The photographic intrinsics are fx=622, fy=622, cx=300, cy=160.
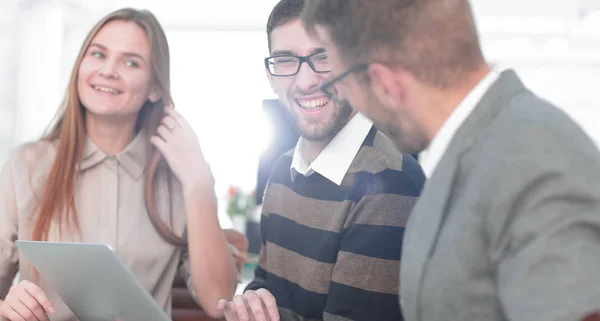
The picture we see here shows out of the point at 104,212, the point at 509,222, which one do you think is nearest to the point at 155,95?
the point at 104,212

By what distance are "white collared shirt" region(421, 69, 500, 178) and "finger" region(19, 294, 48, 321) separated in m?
0.99

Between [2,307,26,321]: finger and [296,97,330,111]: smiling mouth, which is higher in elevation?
[296,97,330,111]: smiling mouth

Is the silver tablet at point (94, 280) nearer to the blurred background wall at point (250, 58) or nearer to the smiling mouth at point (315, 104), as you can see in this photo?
the smiling mouth at point (315, 104)

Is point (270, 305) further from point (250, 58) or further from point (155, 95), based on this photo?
point (250, 58)

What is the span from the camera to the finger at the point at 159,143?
168 cm

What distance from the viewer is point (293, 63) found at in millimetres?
1515

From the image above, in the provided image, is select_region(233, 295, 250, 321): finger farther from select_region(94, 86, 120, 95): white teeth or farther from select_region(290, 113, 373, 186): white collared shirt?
select_region(94, 86, 120, 95): white teeth

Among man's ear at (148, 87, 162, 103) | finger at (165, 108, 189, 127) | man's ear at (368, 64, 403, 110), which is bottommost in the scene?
finger at (165, 108, 189, 127)

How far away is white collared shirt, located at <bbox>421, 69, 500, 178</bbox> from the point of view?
791 millimetres

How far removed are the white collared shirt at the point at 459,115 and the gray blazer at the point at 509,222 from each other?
1 centimetres

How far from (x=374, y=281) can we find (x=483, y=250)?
0.60 m

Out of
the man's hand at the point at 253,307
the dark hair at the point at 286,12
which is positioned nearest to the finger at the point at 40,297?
the man's hand at the point at 253,307

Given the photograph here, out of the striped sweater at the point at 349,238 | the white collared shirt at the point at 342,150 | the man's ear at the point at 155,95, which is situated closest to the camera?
the striped sweater at the point at 349,238

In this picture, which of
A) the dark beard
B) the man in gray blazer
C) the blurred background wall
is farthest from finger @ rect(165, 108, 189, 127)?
the blurred background wall
